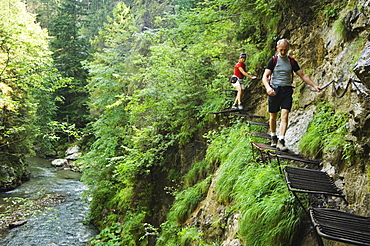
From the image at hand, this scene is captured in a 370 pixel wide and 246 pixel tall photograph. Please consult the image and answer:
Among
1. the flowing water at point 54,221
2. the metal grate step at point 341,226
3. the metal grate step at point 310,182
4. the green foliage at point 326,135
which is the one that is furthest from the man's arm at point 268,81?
the flowing water at point 54,221

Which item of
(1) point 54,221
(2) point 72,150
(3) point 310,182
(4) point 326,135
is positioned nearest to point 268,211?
(3) point 310,182

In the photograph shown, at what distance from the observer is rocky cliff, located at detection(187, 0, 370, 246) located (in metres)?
3.02

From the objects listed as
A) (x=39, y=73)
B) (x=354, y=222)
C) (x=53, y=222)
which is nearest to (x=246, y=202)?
(x=354, y=222)

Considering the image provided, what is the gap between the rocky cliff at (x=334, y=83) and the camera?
3.02m

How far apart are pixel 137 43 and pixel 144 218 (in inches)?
498

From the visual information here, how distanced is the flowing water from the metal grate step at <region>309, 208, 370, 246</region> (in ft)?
29.6

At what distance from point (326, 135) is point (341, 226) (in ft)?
6.79

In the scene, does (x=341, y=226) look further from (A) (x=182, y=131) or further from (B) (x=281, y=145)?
(A) (x=182, y=131)

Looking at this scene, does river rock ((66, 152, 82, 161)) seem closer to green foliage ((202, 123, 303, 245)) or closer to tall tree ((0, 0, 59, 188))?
tall tree ((0, 0, 59, 188))

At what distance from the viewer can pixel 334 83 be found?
14.3 ft

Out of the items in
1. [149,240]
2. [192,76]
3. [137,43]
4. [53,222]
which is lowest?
[53,222]

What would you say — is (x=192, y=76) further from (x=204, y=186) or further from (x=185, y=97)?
(x=204, y=186)

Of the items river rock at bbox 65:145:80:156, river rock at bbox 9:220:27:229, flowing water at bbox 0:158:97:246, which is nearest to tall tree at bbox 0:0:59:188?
flowing water at bbox 0:158:97:246

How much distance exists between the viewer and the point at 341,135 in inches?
150
